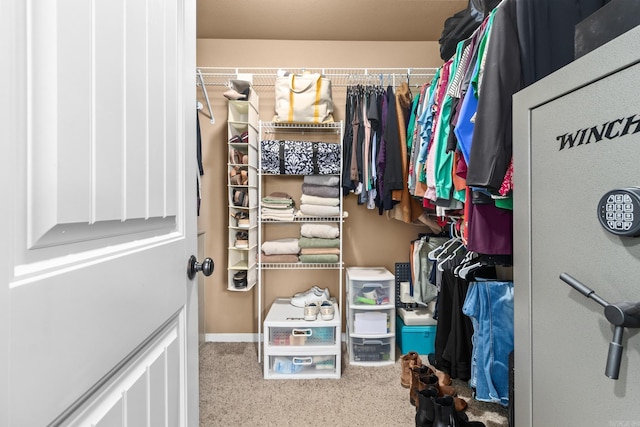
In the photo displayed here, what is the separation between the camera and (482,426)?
1.45 metres

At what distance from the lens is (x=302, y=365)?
2.04 m

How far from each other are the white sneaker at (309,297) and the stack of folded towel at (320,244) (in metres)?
0.31

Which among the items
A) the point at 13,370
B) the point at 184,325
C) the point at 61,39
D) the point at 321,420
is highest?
the point at 61,39

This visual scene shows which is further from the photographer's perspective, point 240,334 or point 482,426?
point 240,334

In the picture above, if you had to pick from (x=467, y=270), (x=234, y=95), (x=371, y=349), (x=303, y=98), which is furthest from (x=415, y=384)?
(x=234, y=95)

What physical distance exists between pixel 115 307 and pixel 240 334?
2228mm

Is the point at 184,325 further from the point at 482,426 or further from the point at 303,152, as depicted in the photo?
the point at 303,152

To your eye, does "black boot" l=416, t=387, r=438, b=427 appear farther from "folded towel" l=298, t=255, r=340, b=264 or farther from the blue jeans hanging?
"folded towel" l=298, t=255, r=340, b=264

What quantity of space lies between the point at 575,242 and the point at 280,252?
1878 mm

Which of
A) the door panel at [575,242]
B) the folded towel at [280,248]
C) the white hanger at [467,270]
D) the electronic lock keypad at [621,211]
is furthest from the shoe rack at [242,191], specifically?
the electronic lock keypad at [621,211]

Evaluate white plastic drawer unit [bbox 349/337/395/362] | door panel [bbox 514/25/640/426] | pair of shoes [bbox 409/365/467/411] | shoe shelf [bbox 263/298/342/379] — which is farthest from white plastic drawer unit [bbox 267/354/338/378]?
door panel [bbox 514/25/640/426]

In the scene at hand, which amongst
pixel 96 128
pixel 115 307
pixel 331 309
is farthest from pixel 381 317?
pixel 96 128

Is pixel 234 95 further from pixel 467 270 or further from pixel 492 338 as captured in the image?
pixel 492 338

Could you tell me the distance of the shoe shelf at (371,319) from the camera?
2148 mm
